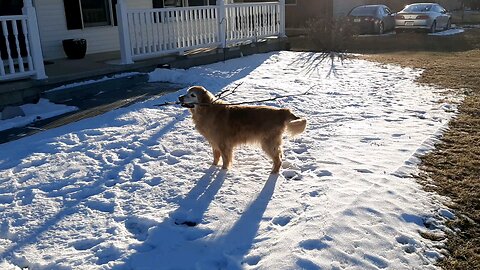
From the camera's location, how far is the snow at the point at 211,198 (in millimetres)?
2914

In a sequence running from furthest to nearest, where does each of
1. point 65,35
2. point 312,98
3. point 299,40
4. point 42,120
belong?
1. point 299,40
2. point 65,35
3. point 312,98
4. point 42,120

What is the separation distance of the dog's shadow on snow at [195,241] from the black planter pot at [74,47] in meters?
7.00

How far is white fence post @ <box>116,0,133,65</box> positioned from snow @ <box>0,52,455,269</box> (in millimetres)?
2545

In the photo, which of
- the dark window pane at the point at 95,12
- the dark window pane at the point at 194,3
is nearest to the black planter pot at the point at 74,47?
the dark window pane at the point at 95,12

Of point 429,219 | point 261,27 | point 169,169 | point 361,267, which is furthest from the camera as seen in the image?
point 261,27

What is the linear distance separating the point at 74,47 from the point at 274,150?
7.00m

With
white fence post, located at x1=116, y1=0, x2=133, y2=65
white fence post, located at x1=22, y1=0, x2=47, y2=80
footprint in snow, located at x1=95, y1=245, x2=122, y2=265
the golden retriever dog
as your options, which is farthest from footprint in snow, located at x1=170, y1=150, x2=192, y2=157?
white fence post, located at x1=116, y1=0, x2=133, y2=65

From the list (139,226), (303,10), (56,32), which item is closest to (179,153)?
(139,226)

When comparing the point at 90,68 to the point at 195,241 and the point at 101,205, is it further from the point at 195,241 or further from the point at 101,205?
the point at 195,241

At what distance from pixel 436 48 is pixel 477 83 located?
Result: 722 cm

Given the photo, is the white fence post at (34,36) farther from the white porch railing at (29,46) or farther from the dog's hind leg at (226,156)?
the dog's hind leg at (226,156)

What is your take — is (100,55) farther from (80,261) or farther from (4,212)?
(80,261)

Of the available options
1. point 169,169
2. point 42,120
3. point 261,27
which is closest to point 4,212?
point 169,169

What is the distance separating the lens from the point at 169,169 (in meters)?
4.41
